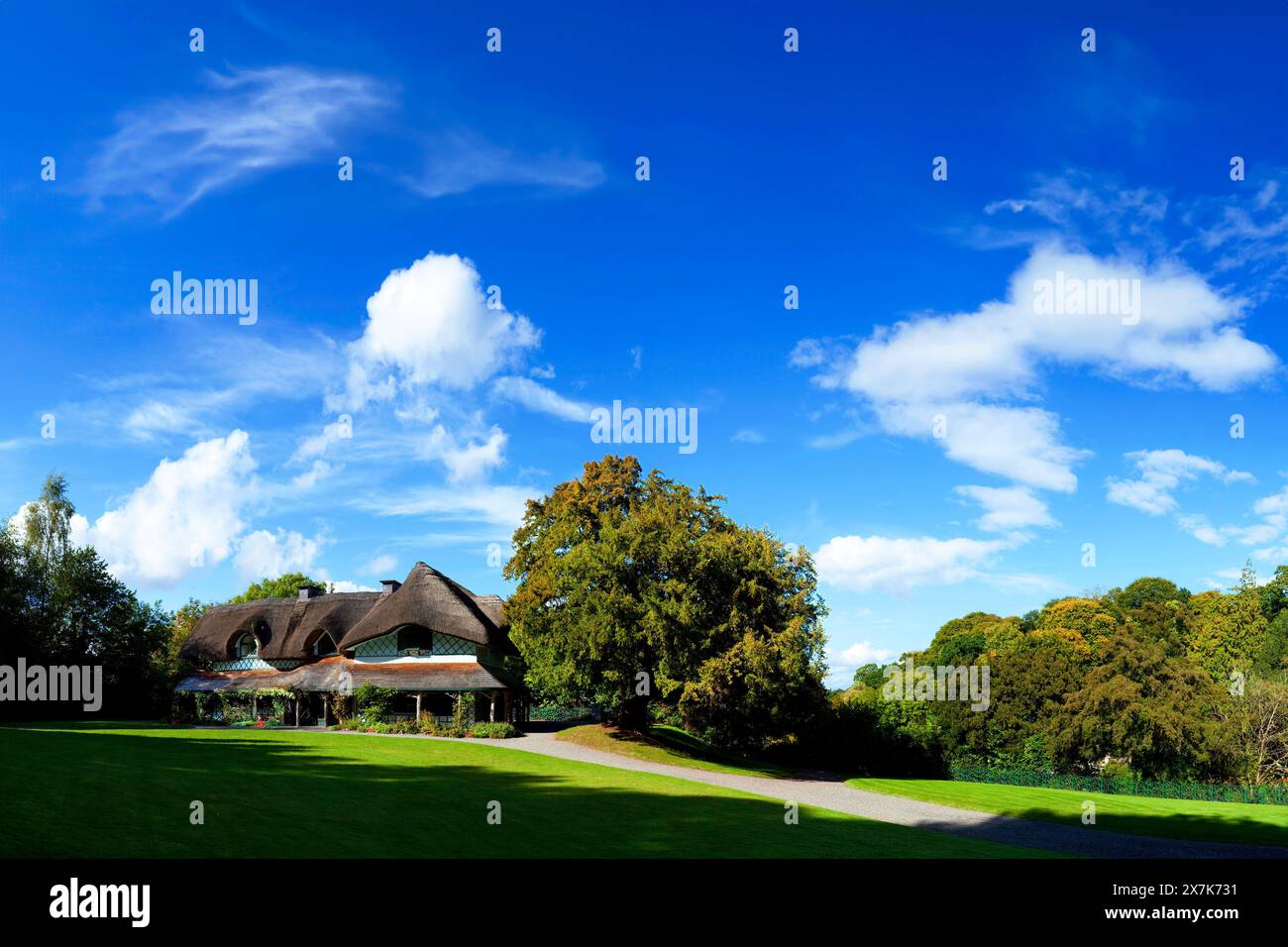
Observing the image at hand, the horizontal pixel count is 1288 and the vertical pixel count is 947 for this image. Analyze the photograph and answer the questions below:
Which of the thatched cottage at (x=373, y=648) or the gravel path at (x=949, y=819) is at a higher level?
the thatched cottage at (x=373, y=648)

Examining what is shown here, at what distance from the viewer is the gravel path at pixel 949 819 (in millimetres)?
20469

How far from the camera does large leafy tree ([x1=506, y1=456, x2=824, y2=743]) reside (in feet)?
116

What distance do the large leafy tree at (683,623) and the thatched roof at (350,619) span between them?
5.73 meters

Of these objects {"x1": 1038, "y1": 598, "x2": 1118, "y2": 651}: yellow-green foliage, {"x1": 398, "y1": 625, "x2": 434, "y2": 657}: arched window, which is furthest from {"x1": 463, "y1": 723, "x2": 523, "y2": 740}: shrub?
{"x1": 1038, "y1": 598, "x2": 1118, "y2": 651}: yellow-green foliage

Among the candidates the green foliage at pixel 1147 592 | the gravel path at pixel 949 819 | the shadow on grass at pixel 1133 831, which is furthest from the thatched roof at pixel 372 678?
the green foliage at pixel 1147 592

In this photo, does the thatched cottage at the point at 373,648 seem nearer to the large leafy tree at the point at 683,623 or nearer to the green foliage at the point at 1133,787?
the large leafy tree at the point at 683,623

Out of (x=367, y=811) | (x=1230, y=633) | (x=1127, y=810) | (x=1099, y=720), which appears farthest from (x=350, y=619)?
(x=1230, y=633)

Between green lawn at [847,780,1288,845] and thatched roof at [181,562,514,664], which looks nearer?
green lawn at [847,780,1288,845]

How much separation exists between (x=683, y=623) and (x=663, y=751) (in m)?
6.04

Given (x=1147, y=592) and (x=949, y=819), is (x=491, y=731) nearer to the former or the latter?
(x=949, y=819)

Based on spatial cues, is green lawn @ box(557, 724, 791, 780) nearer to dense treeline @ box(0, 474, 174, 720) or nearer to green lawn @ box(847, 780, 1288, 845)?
green lawn @ box(847, 780, 1288, 845)

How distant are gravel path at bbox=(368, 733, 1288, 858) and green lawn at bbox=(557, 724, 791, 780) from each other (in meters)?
1.40
